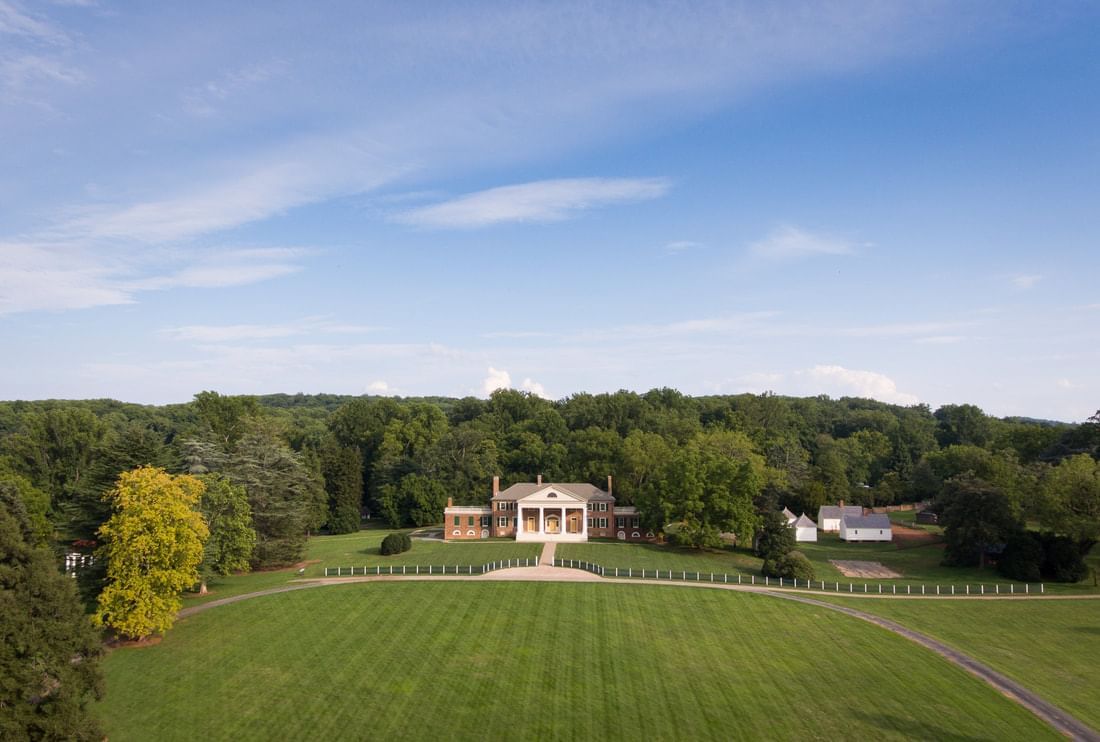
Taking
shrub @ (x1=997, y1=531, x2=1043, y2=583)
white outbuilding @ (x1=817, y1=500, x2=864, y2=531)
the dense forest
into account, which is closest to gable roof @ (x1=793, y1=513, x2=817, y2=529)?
the dense forest

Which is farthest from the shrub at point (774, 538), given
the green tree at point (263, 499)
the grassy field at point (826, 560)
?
the green tree at point (263, 499)

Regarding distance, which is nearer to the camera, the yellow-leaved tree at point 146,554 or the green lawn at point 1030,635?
the green lawn at point 1030,635

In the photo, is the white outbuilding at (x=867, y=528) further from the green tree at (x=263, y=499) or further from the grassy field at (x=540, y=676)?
the green tree at (x=263, y=499)

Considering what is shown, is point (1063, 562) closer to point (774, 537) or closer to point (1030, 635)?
point (1030, 635)

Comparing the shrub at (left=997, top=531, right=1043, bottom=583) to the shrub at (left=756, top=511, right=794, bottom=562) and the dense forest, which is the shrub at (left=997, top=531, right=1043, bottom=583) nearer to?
the dense forest

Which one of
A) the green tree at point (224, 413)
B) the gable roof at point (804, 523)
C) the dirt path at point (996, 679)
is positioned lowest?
the dirt path at point (996, 679)

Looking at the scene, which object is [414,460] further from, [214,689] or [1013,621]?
[1013,621]
